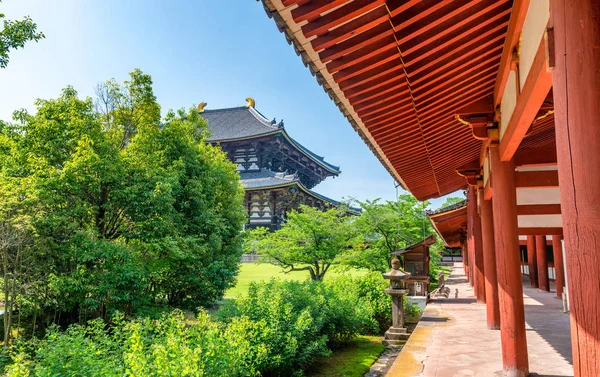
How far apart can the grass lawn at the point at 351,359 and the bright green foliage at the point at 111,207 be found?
177 inches

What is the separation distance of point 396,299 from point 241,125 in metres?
32.5

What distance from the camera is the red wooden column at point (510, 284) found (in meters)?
4.33

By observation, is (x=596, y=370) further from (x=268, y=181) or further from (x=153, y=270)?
(x=268, y=181)

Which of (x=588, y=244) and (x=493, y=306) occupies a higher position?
(x=588, y=244)

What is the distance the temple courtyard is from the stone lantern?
62cm

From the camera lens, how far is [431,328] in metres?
7.73

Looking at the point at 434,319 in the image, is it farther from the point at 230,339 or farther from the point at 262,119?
the point at 262,119

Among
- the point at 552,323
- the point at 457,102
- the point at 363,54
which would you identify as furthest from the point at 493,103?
the point at 552,323

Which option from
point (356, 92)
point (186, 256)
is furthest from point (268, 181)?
point (356, 92)

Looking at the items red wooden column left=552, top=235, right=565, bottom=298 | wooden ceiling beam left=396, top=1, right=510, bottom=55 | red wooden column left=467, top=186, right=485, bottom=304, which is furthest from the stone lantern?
wooden ceiling beam left=396, top=1, right=510, bottom=55

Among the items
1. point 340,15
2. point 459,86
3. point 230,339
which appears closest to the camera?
point 340,15

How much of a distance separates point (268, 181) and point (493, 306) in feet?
91.6

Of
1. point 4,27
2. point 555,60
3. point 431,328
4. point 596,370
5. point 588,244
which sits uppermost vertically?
point 4,27

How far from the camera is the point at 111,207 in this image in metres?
10.4
